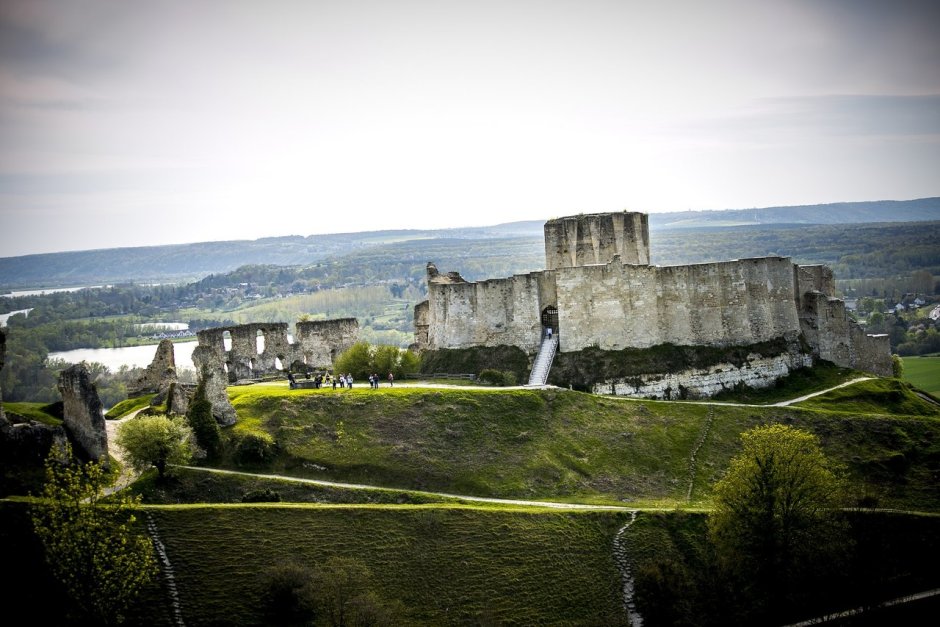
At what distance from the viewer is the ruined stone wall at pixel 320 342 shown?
80.4m

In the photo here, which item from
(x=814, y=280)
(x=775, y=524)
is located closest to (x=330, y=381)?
(x=775, y=524)

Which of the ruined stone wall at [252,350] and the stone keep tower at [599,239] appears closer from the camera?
the ruined stone wall at [252,350]

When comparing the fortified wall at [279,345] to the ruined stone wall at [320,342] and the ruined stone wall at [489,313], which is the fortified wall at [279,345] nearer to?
the ruined stone wall at [320,342]

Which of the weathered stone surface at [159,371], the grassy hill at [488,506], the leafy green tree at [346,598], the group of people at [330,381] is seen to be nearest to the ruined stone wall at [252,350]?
the weathered stone surface at [159,371]

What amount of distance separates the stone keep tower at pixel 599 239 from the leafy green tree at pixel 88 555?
52.5 meters

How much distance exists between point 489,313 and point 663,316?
49.8ft

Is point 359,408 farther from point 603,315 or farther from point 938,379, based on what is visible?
point 938,379

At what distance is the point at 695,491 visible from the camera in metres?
59.2

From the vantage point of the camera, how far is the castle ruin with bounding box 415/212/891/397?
76.9 meters

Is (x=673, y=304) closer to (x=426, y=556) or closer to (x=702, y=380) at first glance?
(x=702, y=380)

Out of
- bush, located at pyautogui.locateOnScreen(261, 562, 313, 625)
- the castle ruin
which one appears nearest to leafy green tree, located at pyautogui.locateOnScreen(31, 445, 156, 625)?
bush, located at pyautogui.locateOnScreen(261, 562, 313, 625)

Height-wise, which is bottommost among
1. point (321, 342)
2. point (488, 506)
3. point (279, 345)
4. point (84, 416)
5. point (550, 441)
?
point (488, 506)

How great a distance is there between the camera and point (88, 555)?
40344mm

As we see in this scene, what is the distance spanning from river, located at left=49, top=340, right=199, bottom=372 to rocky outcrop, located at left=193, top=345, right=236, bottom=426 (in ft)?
329
